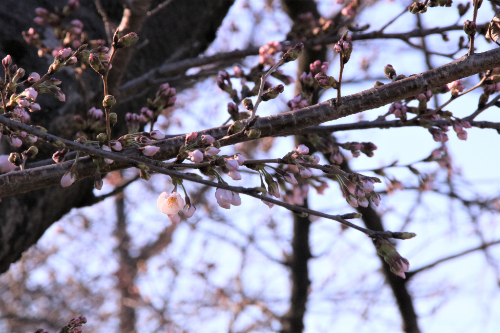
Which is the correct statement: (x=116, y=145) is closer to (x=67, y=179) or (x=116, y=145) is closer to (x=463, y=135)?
(x=67, y=179)

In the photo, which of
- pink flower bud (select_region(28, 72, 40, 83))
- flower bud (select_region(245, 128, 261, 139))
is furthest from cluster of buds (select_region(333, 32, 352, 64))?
pink flower bud (select_region(28, 72, 40, 83))

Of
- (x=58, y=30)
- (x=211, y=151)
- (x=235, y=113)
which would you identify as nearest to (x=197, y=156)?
(x=211, y=151)

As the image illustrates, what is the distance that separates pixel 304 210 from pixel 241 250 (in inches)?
230

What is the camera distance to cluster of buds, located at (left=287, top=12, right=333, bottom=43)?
285cm

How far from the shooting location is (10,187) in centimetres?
127

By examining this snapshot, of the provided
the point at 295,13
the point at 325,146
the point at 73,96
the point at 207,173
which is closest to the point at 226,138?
the point at 207,173

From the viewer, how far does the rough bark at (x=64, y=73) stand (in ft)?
7.06

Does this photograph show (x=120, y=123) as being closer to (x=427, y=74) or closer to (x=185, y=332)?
(x=427, y=74)

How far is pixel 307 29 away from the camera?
3068 millimetres

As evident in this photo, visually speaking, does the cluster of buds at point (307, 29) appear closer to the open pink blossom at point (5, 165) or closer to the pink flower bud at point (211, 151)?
the pink flower bud at point (211, 151)

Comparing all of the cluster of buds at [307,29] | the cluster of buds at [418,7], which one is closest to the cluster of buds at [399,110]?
the cluster of buds at [418,7]

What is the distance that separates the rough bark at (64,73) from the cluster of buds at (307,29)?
806 millimetres

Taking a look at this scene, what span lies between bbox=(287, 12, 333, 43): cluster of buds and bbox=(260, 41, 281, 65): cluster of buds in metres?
0.38

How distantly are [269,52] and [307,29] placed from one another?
2.43ft
